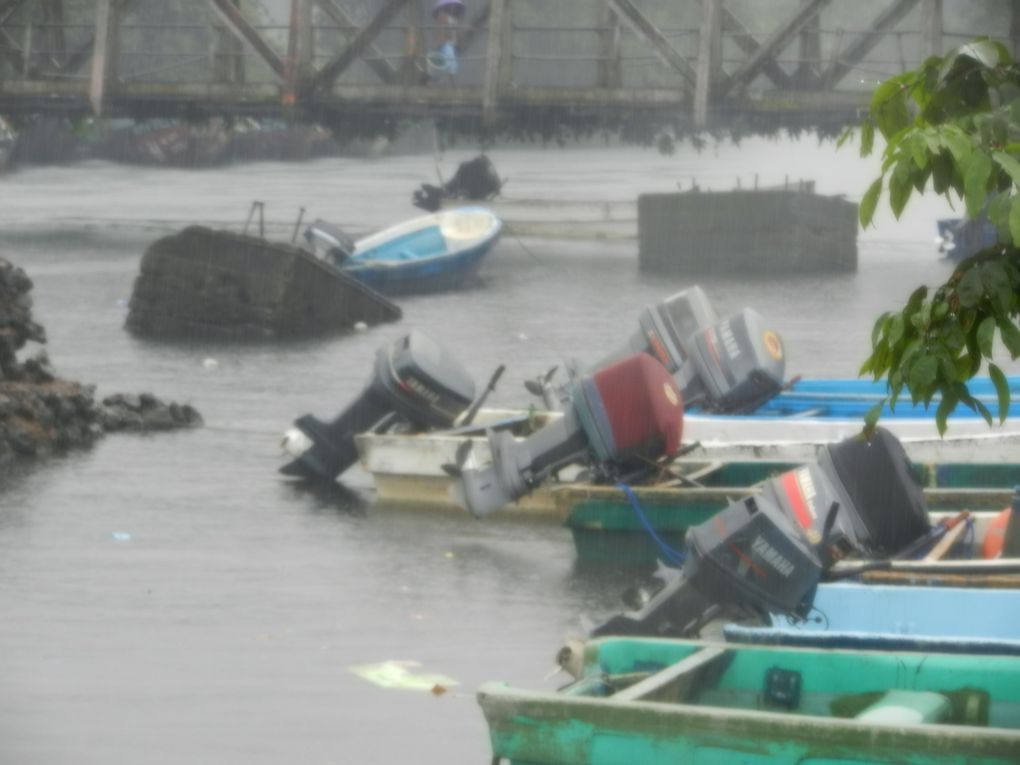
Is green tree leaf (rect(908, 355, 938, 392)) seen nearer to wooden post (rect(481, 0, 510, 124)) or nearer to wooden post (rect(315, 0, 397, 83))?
wooden post (rect(481, 0, 510, 124))

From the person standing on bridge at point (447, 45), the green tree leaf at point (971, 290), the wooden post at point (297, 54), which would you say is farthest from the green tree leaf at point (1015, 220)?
the wooden post at point (297, 54)

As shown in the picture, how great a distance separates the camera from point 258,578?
11.5 m

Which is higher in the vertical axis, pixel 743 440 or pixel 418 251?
pixel 743 440

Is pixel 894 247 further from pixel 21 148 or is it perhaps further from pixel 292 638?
pixel 21 148

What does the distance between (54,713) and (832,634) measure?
3.36 meters

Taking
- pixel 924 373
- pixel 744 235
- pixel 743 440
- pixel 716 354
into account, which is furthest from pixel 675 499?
pixel 744 235

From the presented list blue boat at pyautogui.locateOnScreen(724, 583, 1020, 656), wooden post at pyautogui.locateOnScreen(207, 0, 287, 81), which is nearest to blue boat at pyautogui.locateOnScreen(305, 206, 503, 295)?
wooden post at pyautogui.locateOnScreen(207, 0, 287, 81)

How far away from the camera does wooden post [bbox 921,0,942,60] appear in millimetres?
34000

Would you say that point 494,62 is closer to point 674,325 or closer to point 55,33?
point 55,33

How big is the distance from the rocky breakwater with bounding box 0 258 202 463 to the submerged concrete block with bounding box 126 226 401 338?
242 inches

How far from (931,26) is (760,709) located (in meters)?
28.9

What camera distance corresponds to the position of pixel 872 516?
29.9 feet

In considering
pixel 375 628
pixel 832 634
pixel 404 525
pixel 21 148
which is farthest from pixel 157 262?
pixel 21 148

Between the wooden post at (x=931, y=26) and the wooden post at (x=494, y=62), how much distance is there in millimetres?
6986
